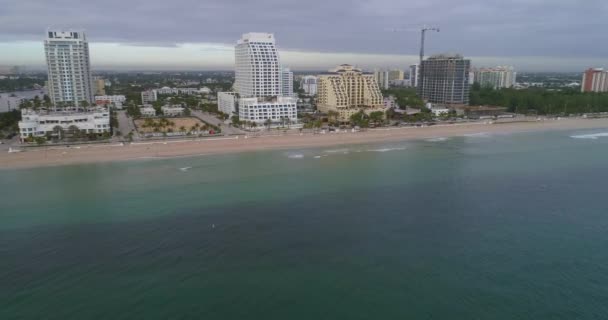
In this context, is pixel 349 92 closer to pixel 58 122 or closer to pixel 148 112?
pixel 148 112

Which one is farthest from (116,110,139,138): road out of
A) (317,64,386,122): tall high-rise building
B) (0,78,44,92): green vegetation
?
(0,78,44,92): green vegetation

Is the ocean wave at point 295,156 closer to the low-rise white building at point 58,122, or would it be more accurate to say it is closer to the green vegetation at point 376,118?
the green vegetation at point 376,118

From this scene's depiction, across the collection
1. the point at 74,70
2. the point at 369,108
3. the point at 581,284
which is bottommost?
the point at 581,284

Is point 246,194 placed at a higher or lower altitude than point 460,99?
lower

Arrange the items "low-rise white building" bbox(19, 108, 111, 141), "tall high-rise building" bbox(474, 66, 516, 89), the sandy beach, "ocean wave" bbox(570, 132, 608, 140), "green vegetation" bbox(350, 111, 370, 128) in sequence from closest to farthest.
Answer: the sandy beach
"low-rise white building" bbox(19, 108, 111, 141)
"ocean wave" bbox(570, 132, 608, 140)
"green vegetation" bbox(350, 111, 370, 128)
"tall high-rise building" bbox(474, 66, 516, 89)

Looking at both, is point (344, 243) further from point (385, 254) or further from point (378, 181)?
point (378, 181)

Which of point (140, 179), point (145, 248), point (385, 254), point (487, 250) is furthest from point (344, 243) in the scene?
point (140, 179)

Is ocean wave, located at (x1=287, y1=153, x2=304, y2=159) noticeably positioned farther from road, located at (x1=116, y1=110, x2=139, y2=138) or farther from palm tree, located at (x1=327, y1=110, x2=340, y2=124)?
palm tree, located at (x1=327, y1=110, x2=340, y2=124)

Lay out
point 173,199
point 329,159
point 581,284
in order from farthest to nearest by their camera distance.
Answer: point 329,159 < point 173,199 < point 581,284
